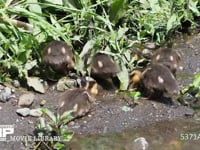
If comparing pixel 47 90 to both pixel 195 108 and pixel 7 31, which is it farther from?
pixel 195 108

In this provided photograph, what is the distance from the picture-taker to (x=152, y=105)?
19.7 feet

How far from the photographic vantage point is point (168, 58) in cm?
642

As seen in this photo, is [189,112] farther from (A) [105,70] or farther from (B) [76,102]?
(B) [76,102]

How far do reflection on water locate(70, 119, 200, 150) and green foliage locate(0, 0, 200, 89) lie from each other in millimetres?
616

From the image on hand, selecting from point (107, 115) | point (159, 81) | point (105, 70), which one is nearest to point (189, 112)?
point (159, 81)

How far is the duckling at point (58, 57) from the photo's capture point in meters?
6.20

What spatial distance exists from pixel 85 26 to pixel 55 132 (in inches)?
61.4

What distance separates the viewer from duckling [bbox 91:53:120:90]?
20.3 ft

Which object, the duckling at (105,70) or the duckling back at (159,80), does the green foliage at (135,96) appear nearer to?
the duckling back at (159,80)

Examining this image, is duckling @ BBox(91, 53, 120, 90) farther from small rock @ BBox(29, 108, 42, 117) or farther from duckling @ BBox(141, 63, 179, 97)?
small rock @ BBox(29, 108, 42, 117)

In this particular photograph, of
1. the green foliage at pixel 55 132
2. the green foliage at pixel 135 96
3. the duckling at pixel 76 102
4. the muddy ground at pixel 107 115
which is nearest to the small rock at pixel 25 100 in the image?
the muddy ground at pixel 107 115

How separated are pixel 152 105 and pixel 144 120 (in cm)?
23

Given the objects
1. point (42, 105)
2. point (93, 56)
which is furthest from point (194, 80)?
point (42, 105)

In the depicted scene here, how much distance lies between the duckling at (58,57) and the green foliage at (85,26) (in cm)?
9
